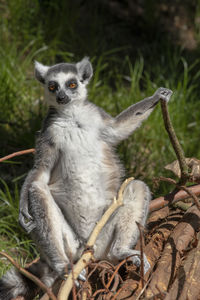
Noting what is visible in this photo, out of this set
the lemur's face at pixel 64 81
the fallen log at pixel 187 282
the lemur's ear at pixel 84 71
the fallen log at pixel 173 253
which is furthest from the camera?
the lemur's ear at pixel 84 71

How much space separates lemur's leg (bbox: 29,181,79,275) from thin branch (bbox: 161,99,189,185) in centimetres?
98

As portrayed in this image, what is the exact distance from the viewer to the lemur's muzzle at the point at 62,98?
342 centimetres

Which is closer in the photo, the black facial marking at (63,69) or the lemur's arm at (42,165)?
the lemur's arm at (42,165)

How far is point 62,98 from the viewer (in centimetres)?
341

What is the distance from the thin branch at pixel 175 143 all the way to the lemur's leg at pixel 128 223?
1.07ft

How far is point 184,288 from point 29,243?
216 cm

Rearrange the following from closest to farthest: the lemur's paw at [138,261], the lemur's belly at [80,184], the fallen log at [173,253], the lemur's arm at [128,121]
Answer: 1. the fallen log at [173,253]
2. the lemur's paw at [138,261]
3. the lemur's belly at [80,184]
4. the lemur's arm at [128,121]

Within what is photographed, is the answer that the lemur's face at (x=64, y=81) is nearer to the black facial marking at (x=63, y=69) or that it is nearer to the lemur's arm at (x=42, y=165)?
the black facial marking at (x=63, y=69)

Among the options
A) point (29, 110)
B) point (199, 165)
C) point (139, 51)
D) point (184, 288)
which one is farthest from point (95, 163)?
point (139, 51)

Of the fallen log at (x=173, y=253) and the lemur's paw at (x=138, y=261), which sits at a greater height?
the fallen log at (x=173, y=253)

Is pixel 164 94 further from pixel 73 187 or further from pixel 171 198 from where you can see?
pixel 73 187

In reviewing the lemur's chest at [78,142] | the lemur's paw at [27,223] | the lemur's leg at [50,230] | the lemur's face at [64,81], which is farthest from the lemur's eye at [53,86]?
the lemur's paw at [27,223]

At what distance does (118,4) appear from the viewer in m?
7.85

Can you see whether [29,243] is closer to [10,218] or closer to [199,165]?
[10,218]
